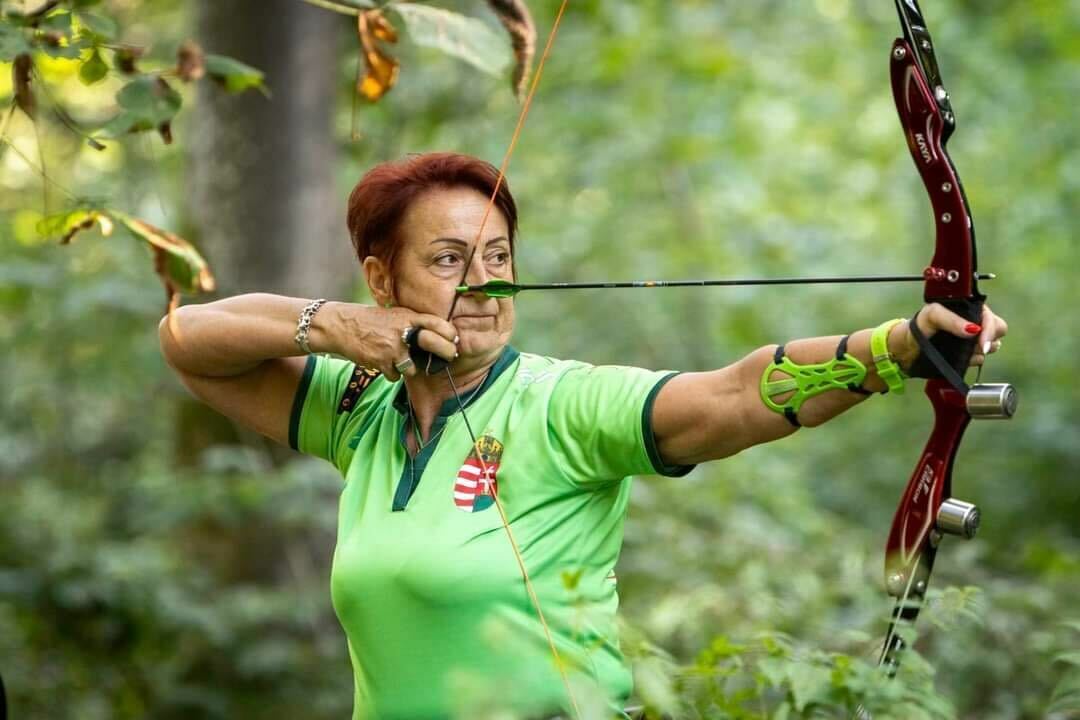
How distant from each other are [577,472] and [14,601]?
4.57 m

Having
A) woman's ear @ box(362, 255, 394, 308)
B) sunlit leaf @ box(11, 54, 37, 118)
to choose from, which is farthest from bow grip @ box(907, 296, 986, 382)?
sunlit leaf @ box(11, 54, 37, 118)

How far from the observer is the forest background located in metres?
5.11

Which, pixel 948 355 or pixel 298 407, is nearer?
pixel 948 355

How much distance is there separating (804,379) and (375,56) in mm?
1279

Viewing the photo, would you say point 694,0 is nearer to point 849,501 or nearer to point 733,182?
point 733,182

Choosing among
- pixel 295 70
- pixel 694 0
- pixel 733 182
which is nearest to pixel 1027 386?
pixel 733 182

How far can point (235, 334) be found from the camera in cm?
254

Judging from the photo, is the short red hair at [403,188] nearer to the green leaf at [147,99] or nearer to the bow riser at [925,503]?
the green leaf at [147,99]

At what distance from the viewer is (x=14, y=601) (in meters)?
5.93

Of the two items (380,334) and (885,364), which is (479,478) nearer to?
(380,334)

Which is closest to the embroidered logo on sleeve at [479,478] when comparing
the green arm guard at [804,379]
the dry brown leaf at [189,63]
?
the green arm guard at [804,379]

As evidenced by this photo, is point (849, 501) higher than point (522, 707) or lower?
lower

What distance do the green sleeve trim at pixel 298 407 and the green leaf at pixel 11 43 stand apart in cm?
80

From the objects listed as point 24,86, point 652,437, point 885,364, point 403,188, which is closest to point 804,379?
point 885,364
